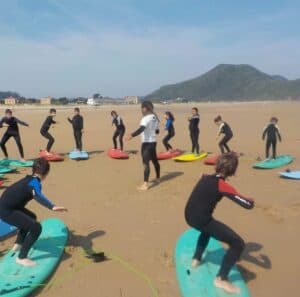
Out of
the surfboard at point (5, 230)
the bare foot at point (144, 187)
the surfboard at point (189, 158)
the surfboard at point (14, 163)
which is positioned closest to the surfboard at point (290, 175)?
the surfboard at point (189, 158)

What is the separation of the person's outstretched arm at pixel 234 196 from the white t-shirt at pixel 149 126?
440 centimetres

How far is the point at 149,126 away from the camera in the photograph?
8914mm

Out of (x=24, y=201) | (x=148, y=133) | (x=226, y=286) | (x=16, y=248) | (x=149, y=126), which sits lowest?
(x=226, y=286)

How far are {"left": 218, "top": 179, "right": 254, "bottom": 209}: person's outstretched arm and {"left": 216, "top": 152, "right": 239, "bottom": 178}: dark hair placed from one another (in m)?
0.10

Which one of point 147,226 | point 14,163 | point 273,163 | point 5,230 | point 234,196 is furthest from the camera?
point 14,163

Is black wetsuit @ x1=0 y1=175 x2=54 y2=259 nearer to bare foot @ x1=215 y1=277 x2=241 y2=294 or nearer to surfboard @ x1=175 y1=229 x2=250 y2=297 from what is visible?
surfboard @ x1=175 y1=229 x2=250 y2=297

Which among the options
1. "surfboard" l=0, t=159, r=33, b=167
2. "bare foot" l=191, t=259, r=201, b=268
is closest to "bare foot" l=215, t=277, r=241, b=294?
"bare foot" l=191, t=259, r=201, b=268

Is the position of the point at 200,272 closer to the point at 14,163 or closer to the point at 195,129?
the point at 14,163

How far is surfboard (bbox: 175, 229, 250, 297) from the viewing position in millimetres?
4570

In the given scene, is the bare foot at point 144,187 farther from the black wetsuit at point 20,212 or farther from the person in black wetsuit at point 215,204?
the person in black wetsuit at point 215,204

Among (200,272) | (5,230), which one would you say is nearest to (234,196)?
(200,272)

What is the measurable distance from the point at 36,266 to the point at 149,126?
4.48m

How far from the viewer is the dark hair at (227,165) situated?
4.59m

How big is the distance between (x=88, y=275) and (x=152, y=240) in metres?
1.33
